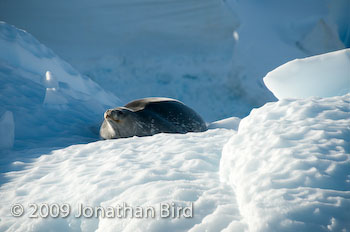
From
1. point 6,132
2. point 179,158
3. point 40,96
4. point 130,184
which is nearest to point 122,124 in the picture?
point 6,132

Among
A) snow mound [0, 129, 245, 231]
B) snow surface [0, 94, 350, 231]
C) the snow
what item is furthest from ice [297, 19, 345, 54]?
snow surface [0, 94, 350, 231]

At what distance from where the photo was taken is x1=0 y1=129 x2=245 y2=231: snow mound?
1.29 m

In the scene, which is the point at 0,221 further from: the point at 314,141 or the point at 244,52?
the point at 244,52

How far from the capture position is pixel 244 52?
7.43 meters

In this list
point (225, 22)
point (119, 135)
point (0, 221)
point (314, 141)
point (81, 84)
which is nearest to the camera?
point (314, 141)

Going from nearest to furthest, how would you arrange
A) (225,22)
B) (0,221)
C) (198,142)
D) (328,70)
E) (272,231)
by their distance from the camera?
(272,231) < (0,221) < (328,70) < (198,142) < (225,22)

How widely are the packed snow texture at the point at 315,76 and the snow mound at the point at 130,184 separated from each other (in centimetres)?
53

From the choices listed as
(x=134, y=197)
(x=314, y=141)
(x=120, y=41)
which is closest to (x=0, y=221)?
(x=134, y=197)

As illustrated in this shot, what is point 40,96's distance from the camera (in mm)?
3590

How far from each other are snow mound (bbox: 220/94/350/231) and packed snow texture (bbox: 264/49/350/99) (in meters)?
0.37

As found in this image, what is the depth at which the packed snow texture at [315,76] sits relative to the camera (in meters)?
2.06

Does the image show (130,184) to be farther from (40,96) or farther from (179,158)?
(40,96)

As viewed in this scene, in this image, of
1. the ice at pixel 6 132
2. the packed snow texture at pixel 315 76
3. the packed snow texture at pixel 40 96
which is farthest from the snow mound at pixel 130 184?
the packed snow texture at pixel 40 96

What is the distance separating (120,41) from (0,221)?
23.6 ft
